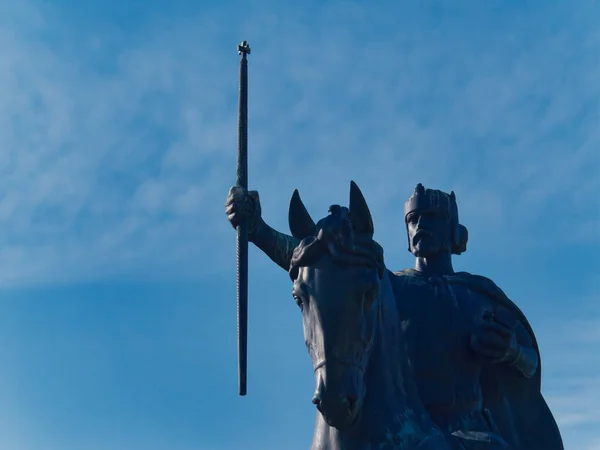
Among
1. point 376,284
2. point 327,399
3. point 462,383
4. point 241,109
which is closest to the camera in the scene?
point 327,399

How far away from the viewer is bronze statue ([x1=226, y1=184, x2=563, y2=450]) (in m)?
4.34

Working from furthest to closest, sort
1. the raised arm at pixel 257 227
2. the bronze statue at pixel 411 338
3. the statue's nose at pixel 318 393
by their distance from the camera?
the raised arm at pixel 257 227 < the bronze statue at pixel 411 338 < the statue's nose at pixel 318 393

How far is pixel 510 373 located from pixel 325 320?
8.48 ft

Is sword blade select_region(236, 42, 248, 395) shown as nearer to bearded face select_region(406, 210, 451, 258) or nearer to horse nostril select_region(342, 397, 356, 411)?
bearded face select_region(406, 210, 451, 258)

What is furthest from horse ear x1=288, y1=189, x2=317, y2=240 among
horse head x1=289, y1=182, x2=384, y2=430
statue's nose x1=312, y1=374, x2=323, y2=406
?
statue's nose x1=312, y1=374, x2=323, y2=406

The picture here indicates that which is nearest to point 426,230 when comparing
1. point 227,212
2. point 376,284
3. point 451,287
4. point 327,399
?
point 451,287

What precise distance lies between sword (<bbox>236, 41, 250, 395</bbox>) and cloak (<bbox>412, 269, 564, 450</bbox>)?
62.3 inches

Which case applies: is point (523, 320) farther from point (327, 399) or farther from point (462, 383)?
point (327, 399)

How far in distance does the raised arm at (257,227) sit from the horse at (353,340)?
1.71 m

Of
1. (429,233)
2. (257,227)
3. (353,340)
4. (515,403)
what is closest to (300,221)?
(353,340)

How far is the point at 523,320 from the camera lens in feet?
21.6

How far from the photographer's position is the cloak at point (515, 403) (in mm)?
6270

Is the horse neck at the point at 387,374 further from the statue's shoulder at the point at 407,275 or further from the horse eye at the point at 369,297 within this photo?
the statue's shoulder at the point at 407,275

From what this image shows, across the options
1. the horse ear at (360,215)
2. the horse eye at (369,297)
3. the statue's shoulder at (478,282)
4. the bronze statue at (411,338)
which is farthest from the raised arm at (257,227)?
the horse eye at (369,297)
